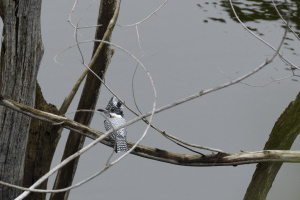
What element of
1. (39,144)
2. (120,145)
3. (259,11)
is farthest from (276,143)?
(259,11)

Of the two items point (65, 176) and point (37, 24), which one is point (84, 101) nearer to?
point (65, 176)

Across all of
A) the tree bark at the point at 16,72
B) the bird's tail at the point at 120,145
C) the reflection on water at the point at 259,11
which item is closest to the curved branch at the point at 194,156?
the bird's tail at the point at 120,145

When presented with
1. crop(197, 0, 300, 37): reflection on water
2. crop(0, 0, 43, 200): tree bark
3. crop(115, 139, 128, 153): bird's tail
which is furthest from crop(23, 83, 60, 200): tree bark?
crop(197, 0, 300, 37): reflection on water

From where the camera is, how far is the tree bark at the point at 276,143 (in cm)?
238

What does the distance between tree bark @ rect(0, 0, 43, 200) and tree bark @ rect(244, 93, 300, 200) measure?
0.99 m

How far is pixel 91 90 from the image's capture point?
113 inches

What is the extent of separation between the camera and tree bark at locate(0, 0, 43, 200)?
2160 mm

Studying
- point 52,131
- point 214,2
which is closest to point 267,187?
point 52,131

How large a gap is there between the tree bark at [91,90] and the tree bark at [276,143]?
87 centimetres

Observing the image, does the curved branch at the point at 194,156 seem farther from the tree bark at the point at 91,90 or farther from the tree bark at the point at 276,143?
the tree bark at the point at 91,90

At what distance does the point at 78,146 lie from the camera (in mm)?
2945

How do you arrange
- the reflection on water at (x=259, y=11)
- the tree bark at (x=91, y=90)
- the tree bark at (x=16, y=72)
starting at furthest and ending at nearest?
the reflection on water at (x=259, y=11) → the tree bark at (x=91, y=90) → the tree bark at (x=16, y=72)

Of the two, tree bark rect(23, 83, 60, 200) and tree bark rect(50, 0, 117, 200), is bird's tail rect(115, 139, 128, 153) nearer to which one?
tree bark rect(23, 83, 60, 200)

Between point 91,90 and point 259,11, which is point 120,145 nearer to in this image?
point 91,90
